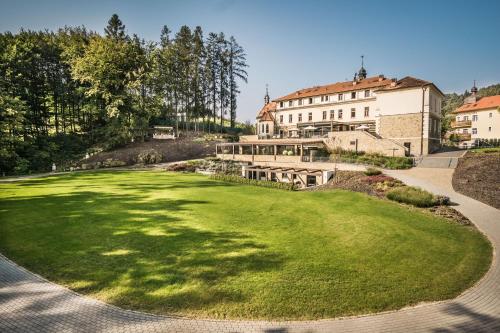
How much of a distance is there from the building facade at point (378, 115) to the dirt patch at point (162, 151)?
1249 centimetres

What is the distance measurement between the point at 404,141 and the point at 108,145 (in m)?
48.2

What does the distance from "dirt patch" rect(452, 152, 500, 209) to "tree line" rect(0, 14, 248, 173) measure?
48888mm

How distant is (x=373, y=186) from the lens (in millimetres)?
24125

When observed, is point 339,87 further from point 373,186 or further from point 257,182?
point 373,186

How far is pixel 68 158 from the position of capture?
47.4 metres

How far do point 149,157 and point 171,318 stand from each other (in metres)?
43.8

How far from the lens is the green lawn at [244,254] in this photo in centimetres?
868

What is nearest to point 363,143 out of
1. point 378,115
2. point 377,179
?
point 378,115

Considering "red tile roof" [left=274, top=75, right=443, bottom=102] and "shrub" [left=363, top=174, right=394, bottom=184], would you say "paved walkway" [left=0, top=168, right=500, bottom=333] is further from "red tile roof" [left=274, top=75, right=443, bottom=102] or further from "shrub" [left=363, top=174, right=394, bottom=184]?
"red tile roof" [left=274, top=75, right=443, bottom=102]

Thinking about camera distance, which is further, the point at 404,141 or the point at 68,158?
the point at 68,158

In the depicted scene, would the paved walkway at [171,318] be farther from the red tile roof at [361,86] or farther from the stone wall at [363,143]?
the red tile roof at [361,86]

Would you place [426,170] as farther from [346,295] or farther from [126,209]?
[126,209]

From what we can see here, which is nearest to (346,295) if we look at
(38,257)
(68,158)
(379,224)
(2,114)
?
(379,224)

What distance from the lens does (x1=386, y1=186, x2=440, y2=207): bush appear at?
19.1 metres
